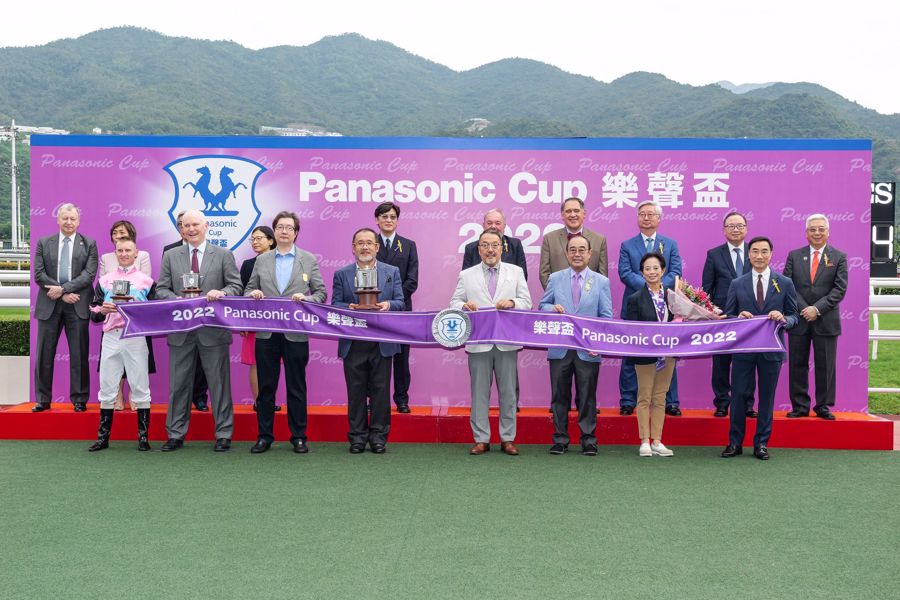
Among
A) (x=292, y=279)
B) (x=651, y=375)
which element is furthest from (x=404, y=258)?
(x=651, y=375)

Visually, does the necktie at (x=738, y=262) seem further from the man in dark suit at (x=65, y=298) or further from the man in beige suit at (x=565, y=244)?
the man in dark suit at (x=65, y=298)

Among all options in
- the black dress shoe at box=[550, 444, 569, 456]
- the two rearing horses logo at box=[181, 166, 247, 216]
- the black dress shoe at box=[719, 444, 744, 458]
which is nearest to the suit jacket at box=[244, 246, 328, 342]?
the two rearing horses logo at box=[181, 166, 247, 216]

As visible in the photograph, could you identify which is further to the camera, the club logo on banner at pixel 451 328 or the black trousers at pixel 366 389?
the black trousers at pixel 366 389

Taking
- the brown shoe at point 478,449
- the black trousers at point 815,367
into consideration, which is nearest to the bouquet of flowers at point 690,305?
the black trousers at point 815,367

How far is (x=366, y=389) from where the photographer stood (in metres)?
6.10

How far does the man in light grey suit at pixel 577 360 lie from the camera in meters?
5.96

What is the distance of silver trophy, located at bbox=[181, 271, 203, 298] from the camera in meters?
5.90

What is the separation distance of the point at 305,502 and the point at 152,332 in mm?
1965

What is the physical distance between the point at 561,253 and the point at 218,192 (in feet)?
9.14

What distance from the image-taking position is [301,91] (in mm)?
82125

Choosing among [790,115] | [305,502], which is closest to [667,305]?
[305,502]

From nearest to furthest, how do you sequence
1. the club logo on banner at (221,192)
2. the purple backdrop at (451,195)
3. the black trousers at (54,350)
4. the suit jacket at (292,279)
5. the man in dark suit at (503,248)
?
the suit jacket at (292,279) → the man in dark suit at (503,248) → the black trousers at (54,350) → the purple backdrop at (451,195) → the club logo on banner at (221,192)

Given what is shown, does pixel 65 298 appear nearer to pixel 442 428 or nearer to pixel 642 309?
pixel 442 428

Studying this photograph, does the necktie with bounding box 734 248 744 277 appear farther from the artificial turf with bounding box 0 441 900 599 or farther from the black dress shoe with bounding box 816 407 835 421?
the artificial turf with bounding box 0 441 900 599
